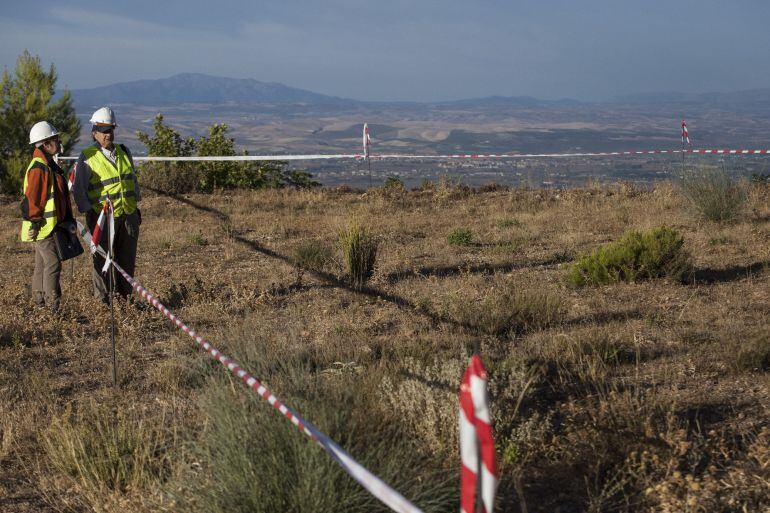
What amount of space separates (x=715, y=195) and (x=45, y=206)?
871 cm

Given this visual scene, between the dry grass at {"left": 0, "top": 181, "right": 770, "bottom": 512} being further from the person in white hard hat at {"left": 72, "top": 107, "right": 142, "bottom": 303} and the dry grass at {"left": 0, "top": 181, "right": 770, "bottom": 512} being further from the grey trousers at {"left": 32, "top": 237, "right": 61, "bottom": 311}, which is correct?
the person in white hard hat at {"left": 72, "top": 107, "right": 142, "bottom": 303}

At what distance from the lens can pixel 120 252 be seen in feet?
27.8

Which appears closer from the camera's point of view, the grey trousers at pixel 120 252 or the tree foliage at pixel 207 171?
the grey trousers at pixel 120 252

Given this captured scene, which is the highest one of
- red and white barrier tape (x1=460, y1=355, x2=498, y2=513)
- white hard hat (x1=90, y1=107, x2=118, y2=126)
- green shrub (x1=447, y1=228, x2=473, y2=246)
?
white hard hat (x1=90, y1=107, x2=118, y2=126)

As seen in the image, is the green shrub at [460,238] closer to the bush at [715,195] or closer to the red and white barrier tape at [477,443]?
the bush at [715,195]

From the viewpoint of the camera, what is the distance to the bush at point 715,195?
486 inches

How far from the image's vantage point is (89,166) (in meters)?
8.07

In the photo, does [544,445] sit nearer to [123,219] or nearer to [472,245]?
[123,219]

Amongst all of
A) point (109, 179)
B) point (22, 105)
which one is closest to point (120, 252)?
point (109, 179)

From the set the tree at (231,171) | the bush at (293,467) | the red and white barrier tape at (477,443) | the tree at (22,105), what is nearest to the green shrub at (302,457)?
the bush at (293,467)

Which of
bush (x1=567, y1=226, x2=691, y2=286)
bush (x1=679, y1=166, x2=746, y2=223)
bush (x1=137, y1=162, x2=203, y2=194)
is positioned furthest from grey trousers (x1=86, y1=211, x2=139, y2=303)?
bush (x1=137, y1=162, x2=203, y2=194)

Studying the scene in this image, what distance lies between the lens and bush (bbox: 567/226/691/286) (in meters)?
8.66

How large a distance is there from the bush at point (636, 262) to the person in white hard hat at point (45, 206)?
489 cm

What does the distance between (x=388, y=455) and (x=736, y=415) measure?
2176mm
